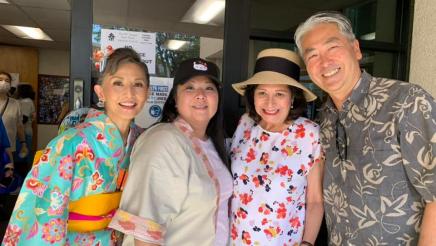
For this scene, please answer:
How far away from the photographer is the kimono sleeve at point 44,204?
1.48 meters

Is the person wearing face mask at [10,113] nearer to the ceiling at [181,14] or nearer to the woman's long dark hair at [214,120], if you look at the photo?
the ceiling at [181,14]

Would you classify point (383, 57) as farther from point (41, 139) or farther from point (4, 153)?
point (41, 139)

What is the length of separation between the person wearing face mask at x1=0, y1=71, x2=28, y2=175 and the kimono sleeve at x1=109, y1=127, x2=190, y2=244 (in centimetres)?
375

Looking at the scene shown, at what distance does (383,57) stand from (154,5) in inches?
76.5

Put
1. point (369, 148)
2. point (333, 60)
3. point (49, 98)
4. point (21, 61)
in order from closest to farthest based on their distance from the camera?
1. point (369, 148)
2. point (333, 60)
3. point (21, 61)
4. point (49, 98)

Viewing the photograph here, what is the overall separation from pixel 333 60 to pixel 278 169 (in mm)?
549

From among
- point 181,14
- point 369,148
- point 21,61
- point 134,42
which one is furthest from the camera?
point 21,61

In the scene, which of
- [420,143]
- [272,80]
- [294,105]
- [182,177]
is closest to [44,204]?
[182,177]

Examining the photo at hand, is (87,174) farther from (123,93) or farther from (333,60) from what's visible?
(333,60)

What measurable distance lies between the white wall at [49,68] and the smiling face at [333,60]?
902 centimetres

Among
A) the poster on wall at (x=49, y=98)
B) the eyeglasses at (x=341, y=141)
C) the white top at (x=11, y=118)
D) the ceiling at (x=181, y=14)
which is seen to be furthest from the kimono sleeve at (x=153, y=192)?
the poster on wall at (x=49, y=98)

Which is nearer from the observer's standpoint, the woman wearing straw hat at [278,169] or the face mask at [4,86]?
the woman wearing straw hat at [278,169]

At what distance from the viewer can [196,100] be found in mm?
1757

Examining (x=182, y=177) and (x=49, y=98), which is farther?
(x=49, y=98)
